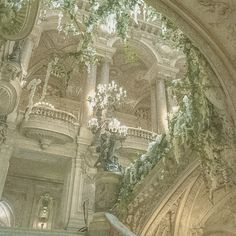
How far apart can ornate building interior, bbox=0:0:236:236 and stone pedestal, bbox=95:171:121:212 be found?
24mm

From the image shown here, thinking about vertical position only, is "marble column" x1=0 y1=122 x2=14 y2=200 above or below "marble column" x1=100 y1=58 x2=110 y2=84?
below

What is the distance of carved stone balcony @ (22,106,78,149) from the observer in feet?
38.1

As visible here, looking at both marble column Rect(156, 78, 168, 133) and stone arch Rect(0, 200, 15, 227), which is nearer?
marble column Rect(156, 78, 168, 133)

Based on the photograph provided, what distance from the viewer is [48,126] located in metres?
11.7

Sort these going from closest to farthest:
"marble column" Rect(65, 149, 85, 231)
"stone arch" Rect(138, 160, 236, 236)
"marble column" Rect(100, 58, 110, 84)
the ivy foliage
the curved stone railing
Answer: the ivy foliage < "stone arch" Rect(138, 160, 236, 236) < "marble column" Rect(65, 149, 85, 231) < the curved stone railing < "marble column" Rect(100, 58, 110, 84)

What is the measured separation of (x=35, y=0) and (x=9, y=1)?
474mm

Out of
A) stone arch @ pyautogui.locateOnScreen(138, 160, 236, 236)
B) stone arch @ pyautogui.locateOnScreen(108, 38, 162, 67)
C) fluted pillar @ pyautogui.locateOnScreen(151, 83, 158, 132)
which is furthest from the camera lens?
stone arch @ pyautogui.locateOnScreen(108, 38, 162, 67)

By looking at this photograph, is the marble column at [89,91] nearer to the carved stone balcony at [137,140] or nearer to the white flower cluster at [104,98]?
the white flower cluster at [104,98]

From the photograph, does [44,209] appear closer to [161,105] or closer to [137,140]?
[137,140]

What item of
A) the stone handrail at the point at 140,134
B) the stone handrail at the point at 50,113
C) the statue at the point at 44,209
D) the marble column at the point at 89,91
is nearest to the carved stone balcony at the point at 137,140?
the stone handrail at the point at 140,134

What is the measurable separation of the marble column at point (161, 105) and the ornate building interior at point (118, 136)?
2.4 inches

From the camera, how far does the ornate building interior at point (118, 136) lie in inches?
144

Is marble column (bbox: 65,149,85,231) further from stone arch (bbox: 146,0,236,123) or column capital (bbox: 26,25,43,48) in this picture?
stone arch (bbox: 146,0,236,123)

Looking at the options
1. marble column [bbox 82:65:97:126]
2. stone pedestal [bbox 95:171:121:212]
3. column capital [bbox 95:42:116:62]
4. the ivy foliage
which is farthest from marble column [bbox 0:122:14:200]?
the ivy foliage
